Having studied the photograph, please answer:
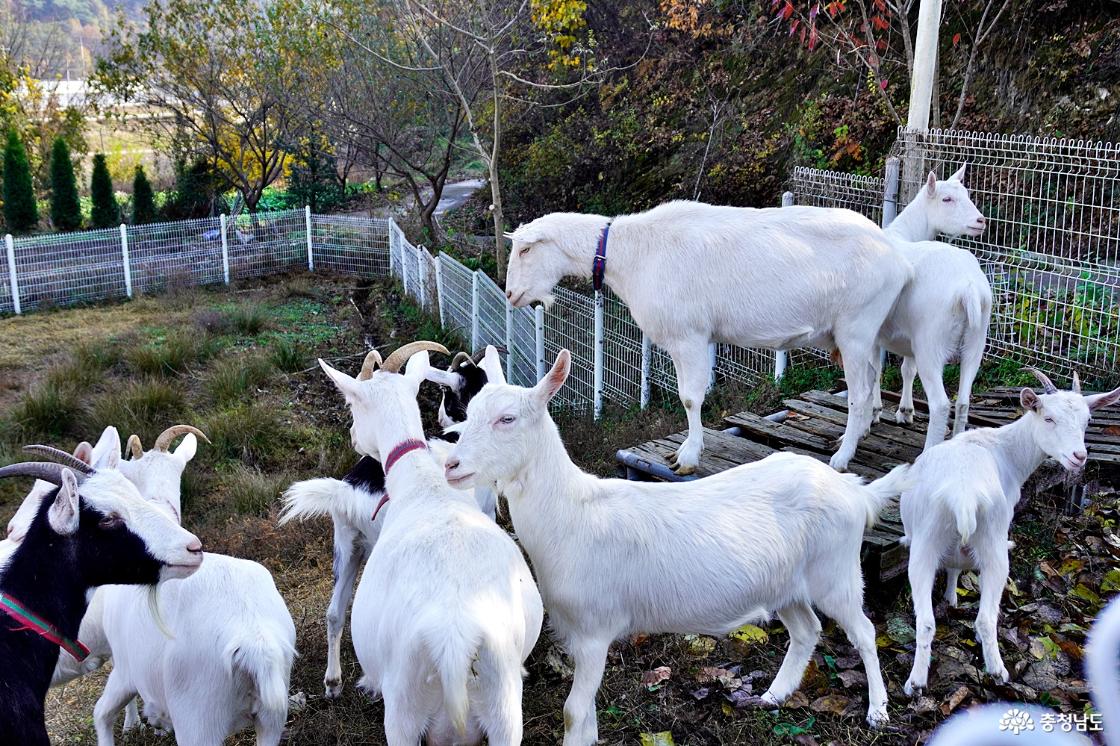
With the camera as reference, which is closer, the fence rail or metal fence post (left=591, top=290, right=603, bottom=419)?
the fence rail

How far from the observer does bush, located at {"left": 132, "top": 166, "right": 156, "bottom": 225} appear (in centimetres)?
1967

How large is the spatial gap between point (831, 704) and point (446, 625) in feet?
6.24

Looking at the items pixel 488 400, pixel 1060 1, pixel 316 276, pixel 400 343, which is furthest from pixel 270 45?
pixel 488 400

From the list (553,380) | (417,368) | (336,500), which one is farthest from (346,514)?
(553,380)

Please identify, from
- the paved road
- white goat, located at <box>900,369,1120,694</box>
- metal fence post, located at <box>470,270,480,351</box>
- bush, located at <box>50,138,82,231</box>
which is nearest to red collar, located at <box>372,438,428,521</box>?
white goat, located at <box>900,369,1120,694</box>

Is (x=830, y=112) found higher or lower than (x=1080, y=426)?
higher

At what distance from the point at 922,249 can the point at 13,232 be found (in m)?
19.5

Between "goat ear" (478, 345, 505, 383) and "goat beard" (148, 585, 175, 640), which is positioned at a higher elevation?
"goat ear" (478, 345, 505, 383)

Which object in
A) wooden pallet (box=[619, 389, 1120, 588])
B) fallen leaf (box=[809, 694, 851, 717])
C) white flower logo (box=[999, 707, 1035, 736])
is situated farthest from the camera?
wooden pallet (box=[619, 389, 1120, 588])

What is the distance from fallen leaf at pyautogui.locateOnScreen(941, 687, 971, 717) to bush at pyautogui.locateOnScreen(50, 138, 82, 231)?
65.8 ft

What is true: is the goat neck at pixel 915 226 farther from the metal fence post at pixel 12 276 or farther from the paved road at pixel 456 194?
the paved road at pixel 456 194

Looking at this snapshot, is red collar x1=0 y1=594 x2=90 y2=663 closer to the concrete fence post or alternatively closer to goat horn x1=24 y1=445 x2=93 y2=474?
goat horn x1=24 y1=445 x2=93 y2=474

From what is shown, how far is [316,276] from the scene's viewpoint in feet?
53.7

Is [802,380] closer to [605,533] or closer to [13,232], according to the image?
[605,533]
